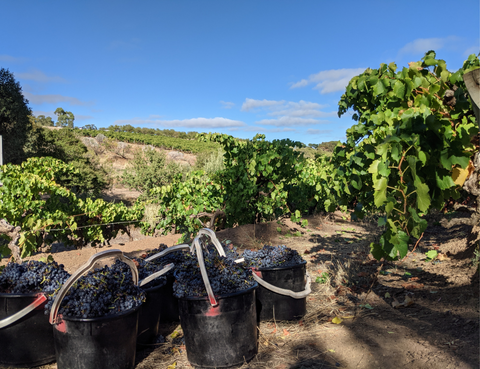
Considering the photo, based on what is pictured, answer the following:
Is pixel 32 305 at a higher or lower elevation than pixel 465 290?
higher

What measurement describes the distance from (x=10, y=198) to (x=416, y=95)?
645cm

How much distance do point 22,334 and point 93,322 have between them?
739 mm

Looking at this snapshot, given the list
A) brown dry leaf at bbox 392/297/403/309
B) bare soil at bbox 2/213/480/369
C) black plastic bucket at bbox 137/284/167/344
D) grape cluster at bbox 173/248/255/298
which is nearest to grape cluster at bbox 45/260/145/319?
grape cluster at bbox 173/248/255/298

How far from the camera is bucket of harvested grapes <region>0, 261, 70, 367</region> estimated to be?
97.9 inches

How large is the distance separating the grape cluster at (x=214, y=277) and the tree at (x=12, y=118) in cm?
1808

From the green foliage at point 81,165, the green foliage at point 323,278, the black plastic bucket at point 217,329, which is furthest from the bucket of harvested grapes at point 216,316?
the green foliage at point 81,165

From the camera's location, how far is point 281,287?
3.17 metres

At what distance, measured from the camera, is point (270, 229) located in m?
7.27

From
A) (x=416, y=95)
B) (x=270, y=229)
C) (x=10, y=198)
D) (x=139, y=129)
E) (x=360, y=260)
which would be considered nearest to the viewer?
(x=416, y=95)

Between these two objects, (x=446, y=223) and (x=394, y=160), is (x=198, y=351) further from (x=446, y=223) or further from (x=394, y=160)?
(x=446, y=223)

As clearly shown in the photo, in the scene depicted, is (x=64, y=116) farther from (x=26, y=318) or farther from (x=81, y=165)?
(x=26, y=318)

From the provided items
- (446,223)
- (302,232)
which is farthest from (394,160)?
(446,223)

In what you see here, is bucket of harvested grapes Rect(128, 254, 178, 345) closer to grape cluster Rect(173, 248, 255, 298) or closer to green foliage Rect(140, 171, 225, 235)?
grape cluster Rect(173, 248, 255, 298)

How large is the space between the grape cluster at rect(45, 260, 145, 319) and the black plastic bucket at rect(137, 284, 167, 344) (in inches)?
16.7
